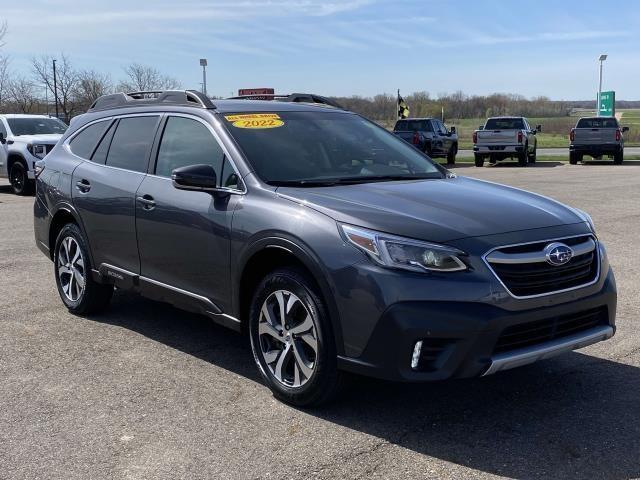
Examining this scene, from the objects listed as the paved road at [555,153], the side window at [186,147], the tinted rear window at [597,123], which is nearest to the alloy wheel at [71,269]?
the side window at [186,147]

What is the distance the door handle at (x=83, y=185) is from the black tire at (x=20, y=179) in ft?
40.0

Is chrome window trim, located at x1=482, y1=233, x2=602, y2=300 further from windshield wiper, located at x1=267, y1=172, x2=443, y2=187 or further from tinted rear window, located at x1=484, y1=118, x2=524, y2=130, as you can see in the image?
tinted rear window, located at x1=484, y1=118, x2=524, y2=130

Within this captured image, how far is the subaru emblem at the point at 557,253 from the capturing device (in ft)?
12.3

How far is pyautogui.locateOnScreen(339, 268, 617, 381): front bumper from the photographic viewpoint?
11.4 ft

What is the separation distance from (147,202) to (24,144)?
Answer: 13641 millimetres

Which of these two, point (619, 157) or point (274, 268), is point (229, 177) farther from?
point (619, 157)

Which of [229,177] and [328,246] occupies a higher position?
[229,177]

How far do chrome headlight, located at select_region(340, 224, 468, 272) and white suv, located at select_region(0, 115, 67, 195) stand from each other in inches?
572

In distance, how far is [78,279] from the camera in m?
6.04

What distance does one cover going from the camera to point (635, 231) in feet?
34.1

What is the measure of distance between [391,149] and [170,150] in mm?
1607

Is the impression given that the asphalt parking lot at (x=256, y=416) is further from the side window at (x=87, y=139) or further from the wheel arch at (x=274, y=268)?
the side window at (x=87, y=139)

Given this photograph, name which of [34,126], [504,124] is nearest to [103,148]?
[34,126]

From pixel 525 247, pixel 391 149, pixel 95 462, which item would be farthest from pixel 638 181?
pixel 95 462
